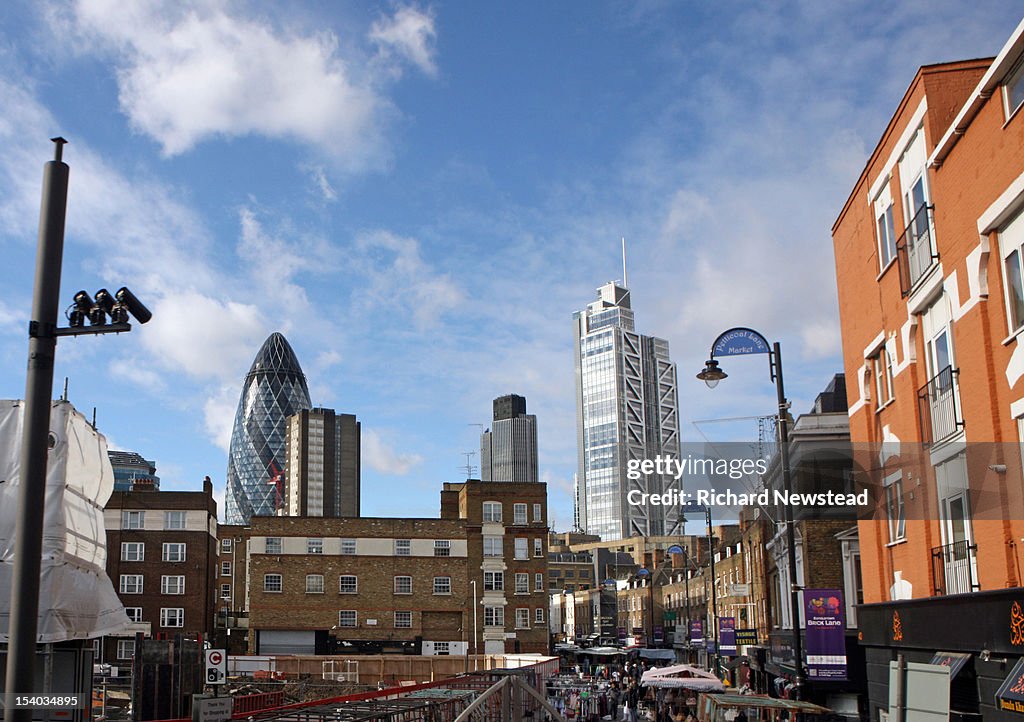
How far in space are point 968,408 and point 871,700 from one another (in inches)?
362

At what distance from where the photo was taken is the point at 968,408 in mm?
16672

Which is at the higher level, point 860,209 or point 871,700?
point 860,209

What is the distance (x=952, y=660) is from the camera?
16.6 m

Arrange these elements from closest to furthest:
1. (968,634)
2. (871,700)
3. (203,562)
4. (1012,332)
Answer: (1012,332), (968,634), (871,700), (203,562)

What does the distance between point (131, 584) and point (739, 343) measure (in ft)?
172

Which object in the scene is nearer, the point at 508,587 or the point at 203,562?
the point at 203,562

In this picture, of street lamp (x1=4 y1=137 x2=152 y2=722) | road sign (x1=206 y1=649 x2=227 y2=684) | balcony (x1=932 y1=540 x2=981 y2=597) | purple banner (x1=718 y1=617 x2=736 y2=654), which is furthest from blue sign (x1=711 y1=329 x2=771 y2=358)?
purple banner (x1=718 y1=617 x2=736 y2=654)

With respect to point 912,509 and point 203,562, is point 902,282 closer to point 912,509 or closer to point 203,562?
point 912,509

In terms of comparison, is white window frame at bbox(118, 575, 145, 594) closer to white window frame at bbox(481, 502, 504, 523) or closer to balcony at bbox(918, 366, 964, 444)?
white window frame at bbox(481, 502, 504, 523)

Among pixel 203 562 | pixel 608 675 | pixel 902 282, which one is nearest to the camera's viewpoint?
pixel 902 282

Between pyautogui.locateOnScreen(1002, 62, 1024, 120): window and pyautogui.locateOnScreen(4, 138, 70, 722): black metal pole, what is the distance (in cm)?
1225

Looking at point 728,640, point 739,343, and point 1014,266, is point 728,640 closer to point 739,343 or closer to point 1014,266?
point 739,343

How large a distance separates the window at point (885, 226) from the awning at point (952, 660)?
25.9 feet

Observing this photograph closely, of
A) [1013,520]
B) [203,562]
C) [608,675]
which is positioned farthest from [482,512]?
[1013,520]
